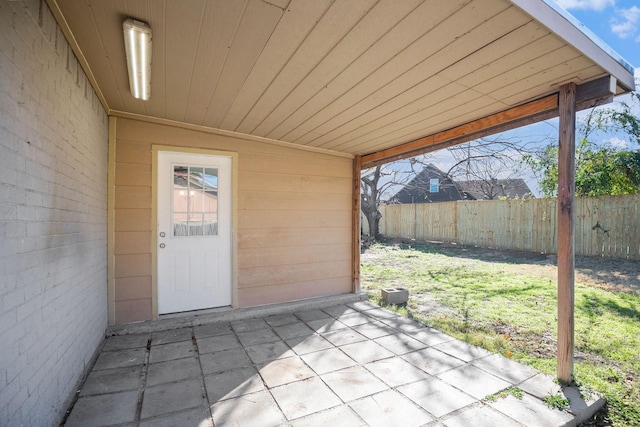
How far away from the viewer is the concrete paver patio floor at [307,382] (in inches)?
73.4

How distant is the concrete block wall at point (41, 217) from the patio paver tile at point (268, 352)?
49.0 inches

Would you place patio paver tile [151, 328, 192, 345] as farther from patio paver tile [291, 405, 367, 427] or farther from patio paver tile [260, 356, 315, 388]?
patio paver tile [291, 405, 367, 427]

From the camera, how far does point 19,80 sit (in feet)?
4.37

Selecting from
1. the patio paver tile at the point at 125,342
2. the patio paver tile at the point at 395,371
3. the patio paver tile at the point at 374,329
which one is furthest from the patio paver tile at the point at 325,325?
the patio paver tile at the point at 125,342

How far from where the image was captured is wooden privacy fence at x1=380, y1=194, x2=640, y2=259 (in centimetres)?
655

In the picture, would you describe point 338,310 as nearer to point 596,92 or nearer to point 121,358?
point 121,358

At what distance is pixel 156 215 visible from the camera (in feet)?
10.8

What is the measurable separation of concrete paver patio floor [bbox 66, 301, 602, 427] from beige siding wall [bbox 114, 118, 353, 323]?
0.67 metres

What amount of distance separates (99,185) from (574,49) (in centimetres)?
367

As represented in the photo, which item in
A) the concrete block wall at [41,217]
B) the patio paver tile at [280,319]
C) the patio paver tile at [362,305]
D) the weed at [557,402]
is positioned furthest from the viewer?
the patio paver tile at [362,305]

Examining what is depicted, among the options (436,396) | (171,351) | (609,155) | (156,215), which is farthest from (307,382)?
(609,155)

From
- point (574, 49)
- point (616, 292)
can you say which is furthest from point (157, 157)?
point (616, 292)

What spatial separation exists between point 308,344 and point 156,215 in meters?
2.10

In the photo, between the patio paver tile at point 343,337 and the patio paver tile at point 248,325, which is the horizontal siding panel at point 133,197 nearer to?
the patio paver tile at point 248,325
